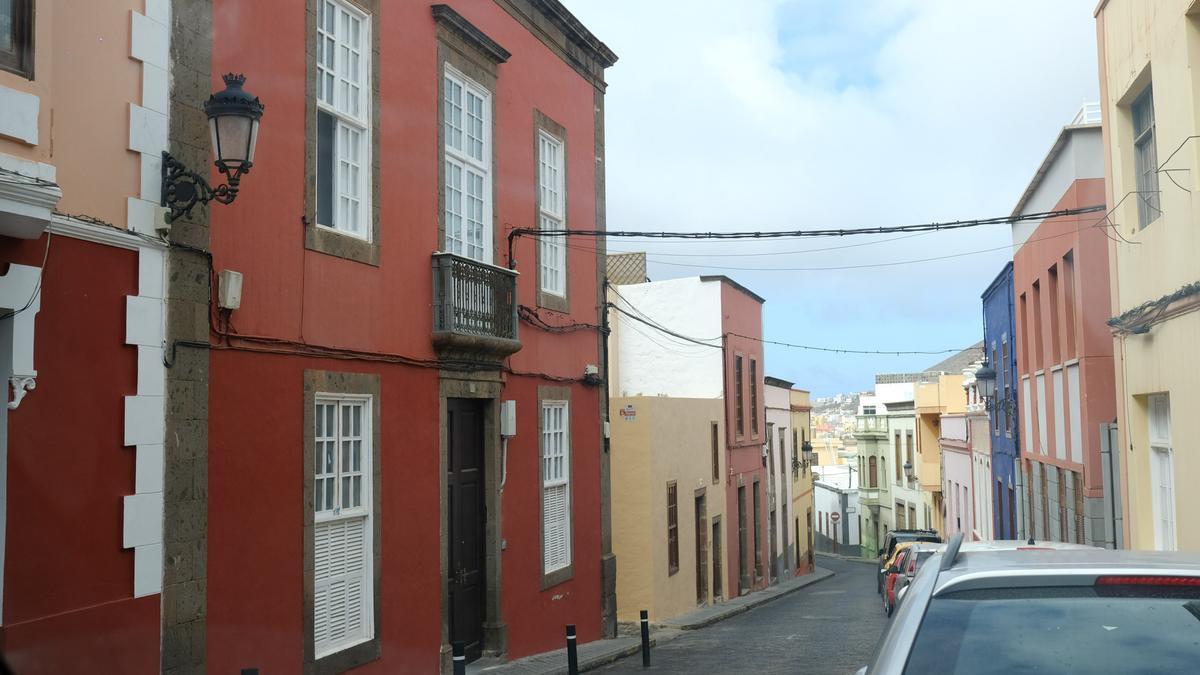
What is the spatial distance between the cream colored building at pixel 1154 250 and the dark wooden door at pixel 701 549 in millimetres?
11103

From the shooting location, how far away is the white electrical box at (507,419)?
1309 centimetres

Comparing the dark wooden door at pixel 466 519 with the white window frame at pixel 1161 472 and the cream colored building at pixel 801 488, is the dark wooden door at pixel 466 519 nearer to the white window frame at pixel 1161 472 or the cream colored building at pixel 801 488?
the white window frame at pixel 1161 472

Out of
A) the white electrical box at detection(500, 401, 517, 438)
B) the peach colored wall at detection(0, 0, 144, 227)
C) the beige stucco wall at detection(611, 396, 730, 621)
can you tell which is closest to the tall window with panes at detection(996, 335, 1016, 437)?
the beige stucco wall at detection(611, 396, 730, 621)

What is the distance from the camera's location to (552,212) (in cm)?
1490

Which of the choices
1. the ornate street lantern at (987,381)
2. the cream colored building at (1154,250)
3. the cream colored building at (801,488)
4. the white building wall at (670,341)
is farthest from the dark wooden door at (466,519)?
the cream colored building at (801,488)

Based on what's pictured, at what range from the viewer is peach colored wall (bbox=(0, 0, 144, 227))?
6930 millimetres

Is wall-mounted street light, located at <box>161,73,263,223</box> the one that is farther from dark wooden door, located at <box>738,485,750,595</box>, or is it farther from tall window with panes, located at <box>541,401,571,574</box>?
dark wooden door, located at <box>738,485,750,595</box>

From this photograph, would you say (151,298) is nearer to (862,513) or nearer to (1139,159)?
(1139,159)

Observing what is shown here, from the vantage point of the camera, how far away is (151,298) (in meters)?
7.65

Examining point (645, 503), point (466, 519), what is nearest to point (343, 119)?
point (466, 519)

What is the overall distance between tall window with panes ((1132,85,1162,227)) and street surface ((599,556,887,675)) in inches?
225

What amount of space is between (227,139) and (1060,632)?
610 centimetres

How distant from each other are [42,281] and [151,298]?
898 mm

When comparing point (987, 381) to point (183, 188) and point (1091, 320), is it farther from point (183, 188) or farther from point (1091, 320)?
point (183, 188)
